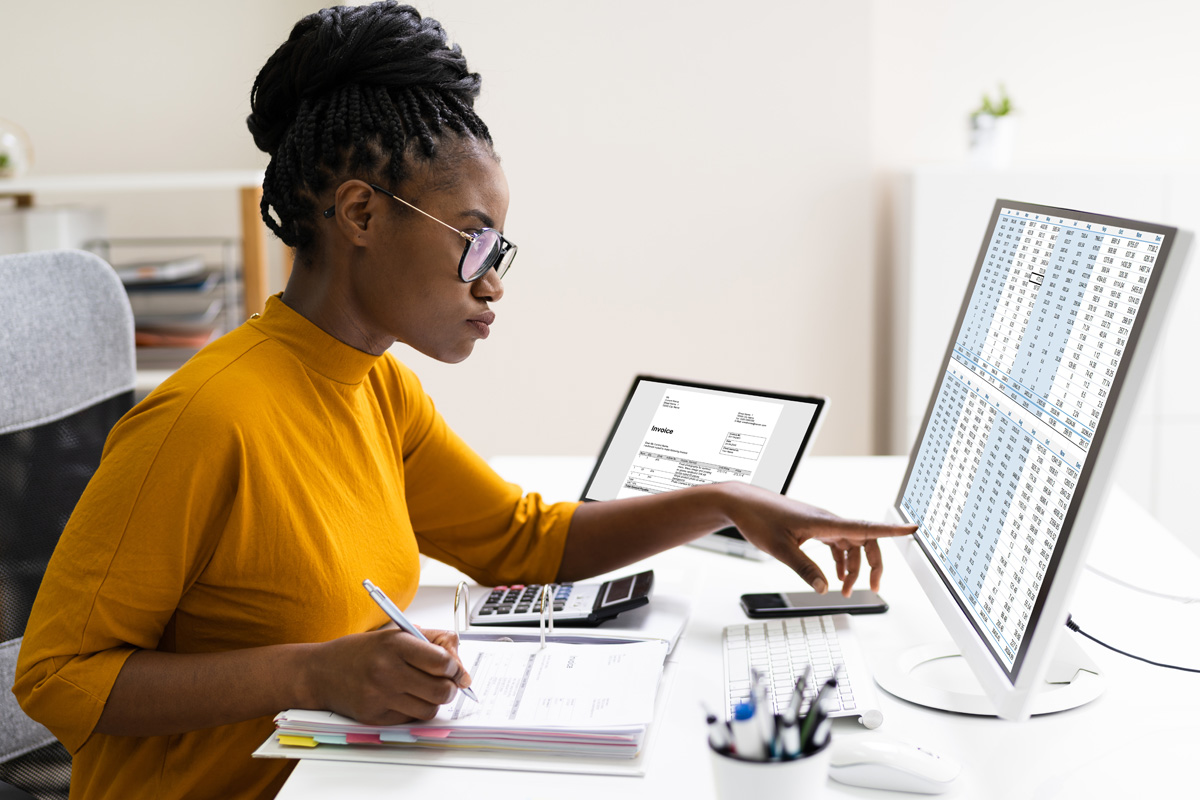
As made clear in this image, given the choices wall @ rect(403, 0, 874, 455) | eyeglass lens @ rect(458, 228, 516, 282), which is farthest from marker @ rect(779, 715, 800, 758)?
wall @ rect(403, 0, 874, 455)

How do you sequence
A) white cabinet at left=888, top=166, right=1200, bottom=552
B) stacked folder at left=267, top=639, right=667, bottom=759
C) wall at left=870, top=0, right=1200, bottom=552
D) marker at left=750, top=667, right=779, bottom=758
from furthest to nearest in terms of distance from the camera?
1. wall at left=870, top=0, right=1200, bottom=552
2. white cabinet at left=888, top=166, right=1200, bottom=552
3. stacked folder at left=267, top=639, right=667, bottom=759
4. marker at left=750, top=667, right=779, bottom=758

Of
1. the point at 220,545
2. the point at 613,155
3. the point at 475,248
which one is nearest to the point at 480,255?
the point at 475,248

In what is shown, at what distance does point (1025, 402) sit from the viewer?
0.86 m

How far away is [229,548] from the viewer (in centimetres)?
88

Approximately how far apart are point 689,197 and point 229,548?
1974 mm

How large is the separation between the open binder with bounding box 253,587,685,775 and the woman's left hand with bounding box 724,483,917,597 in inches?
10.2

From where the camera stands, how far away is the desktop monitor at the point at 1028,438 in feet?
2.36

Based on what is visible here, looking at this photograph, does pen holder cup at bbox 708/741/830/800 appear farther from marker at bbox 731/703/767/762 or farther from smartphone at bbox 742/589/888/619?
smartphone at bbox 742/589/888/619

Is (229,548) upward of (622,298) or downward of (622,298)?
upward

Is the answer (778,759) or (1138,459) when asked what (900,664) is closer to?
(778,759)

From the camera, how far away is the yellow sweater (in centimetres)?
82

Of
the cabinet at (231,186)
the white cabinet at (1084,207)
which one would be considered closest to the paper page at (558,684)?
the cabinet at (231,186)

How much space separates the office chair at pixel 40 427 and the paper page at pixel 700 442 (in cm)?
67

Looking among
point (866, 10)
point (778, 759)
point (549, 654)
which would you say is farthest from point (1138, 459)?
point (778, 759)
